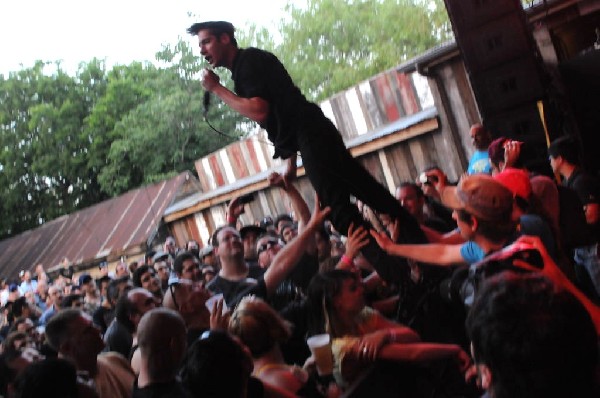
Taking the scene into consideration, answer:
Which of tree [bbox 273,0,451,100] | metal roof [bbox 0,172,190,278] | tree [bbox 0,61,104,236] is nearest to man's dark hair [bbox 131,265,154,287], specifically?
metal roof [bbox 0,172,190,278]

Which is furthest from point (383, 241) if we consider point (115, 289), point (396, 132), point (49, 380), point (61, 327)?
point (396, 132)

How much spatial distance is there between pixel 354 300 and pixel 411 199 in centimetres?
162

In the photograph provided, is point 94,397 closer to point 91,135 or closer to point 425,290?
point 425,290

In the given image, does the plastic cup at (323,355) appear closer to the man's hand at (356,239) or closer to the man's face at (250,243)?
the man's hand at (356,239)

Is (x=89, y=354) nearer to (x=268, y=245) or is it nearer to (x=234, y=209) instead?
(x=234, y=209)

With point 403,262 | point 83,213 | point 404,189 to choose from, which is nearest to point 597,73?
point 404,189

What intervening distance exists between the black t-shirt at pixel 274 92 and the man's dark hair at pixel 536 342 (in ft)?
6.44

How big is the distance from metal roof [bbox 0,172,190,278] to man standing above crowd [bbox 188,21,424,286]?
12.0m

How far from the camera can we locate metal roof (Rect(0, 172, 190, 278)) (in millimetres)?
15344

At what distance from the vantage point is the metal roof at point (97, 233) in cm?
1534

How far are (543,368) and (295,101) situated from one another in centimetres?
218

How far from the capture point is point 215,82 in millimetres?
3033

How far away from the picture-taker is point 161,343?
102 inches

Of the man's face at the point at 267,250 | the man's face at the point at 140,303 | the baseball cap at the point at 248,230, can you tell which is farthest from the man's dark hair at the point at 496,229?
the baseball cap at the point at 248,230
